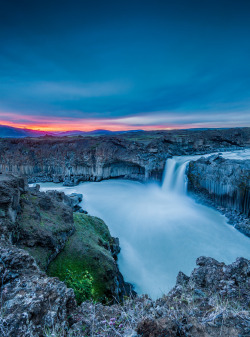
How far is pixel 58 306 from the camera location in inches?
123

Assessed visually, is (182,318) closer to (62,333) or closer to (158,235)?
(62,333)

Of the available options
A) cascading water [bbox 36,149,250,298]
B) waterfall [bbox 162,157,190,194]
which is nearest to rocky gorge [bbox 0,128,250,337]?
cascading water [bbox 36,149,250,298]

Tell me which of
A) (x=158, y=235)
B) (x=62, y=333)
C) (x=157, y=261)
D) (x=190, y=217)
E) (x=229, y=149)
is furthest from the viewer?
(x=229, y=149)

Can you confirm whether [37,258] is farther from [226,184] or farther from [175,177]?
[175,177]

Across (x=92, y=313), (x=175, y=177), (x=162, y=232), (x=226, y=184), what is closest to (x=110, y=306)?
(x=92, y=313)

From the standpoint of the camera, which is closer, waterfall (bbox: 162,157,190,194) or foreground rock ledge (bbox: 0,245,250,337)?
foreground rock ledge (bbox: 0,245,250,337)

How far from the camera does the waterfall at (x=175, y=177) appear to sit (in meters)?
24.9

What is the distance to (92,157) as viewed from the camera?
3350 centimetres

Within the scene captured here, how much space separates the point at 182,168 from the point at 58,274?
22.6 m

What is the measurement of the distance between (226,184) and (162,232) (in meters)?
9.39

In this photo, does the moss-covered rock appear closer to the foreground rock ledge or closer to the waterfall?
the foreground rock ledge

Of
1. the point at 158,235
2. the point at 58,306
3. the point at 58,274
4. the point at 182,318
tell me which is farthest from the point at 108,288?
the point at 158,235

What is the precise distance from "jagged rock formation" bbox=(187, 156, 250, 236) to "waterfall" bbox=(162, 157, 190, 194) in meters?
1.43

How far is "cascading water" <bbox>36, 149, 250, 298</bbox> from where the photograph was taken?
38.3 feet
